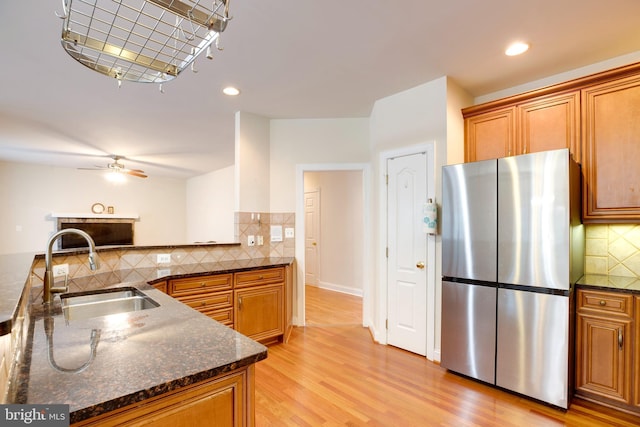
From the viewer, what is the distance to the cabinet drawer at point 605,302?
6.51 ft

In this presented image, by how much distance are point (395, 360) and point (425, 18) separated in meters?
2.77

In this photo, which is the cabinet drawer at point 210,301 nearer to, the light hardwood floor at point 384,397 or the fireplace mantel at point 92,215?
the light hardwood floor at point 384,397

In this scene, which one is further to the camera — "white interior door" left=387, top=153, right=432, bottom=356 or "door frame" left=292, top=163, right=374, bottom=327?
"door frame" left=292, top=163, right=374, bottom=327

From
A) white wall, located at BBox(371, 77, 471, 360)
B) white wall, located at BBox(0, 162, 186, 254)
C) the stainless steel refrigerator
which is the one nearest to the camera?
the stainless steel refrigerator

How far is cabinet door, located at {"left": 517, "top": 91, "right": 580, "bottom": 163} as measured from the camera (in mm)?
2387

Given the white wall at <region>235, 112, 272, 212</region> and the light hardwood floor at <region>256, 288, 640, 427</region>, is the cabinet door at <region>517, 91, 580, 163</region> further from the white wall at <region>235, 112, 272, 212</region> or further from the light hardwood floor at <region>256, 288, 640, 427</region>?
the white wall at <region>235, 112, 272, 212</region>

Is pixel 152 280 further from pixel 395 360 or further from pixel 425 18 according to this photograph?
pixel 425 18

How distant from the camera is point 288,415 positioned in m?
2.01

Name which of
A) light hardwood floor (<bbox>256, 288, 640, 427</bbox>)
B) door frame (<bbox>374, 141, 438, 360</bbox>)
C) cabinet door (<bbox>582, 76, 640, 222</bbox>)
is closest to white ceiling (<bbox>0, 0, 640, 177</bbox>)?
cabinet door (<bbox>582, 76, 640, 222</bbox>)

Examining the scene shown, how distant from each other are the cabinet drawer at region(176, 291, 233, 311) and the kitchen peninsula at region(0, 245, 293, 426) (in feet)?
4.06

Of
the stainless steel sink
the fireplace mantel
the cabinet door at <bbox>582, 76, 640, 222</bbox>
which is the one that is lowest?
the stainless steel sink

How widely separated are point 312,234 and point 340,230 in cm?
69

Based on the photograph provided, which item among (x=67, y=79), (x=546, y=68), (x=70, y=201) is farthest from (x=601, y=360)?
(x=70, y=201)

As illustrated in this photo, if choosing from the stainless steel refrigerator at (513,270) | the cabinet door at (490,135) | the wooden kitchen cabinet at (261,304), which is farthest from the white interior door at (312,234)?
the stainless steel refrigerator at (513,270)
